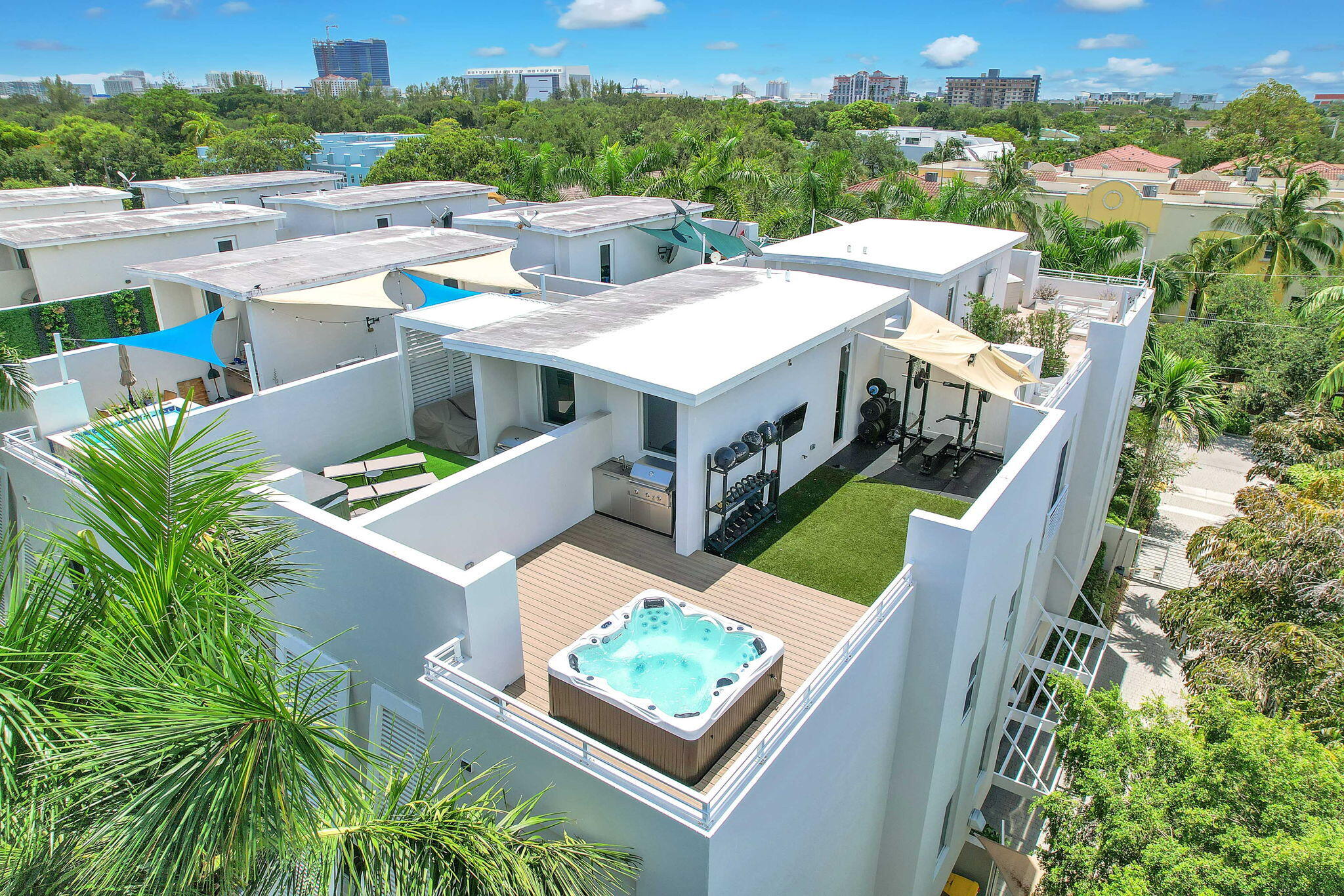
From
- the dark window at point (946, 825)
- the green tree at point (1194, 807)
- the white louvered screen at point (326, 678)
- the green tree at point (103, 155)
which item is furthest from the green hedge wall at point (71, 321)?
the green tree at point (103, 155)

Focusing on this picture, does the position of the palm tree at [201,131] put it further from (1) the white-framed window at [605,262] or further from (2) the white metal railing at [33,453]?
(2) the white metal railing at [33,453]

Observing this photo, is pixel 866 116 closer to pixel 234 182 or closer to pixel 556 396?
pixel 234 182

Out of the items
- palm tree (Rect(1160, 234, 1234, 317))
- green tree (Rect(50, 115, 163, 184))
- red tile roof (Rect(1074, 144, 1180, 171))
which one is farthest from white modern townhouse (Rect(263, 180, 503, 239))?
red tile roof (Rect(1074, 144, 1180, 171))

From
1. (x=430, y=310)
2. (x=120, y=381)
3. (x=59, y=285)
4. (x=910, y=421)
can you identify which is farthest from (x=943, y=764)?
(x=59, y=285)

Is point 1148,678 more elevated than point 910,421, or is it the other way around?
point 910,421

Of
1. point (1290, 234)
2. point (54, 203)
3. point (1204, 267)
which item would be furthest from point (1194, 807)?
point (54, 203)

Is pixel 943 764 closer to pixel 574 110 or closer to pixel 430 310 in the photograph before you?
pixel 430 310
